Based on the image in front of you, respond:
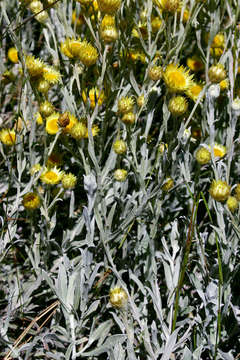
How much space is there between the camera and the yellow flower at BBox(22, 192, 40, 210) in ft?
5.05

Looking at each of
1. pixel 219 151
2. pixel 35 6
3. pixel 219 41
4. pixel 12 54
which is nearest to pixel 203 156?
pixel 219 151

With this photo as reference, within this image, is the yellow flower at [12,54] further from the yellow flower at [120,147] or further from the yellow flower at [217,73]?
the yellow flower at [217,73]

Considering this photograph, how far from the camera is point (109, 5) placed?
127cm

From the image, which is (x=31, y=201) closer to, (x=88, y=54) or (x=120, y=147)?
(x=120, y=147)

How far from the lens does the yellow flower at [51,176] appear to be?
159cm

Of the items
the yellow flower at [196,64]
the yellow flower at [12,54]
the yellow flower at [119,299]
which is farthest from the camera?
the yellow flower at [12,54]

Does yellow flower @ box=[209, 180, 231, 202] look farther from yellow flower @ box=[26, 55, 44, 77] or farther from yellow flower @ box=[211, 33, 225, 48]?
yellow flower @ box=[211, 33, 225, 48]

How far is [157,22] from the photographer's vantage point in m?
1.89

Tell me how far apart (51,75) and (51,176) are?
0.38 meters

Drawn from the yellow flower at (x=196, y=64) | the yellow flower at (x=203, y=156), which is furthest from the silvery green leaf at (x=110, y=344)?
the yellow flower at (x=196, y=64)

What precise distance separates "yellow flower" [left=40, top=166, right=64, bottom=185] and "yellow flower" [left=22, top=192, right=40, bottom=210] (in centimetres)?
7

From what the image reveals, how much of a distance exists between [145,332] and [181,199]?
0.62 metres

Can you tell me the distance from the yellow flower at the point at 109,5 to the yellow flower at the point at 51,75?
38cm

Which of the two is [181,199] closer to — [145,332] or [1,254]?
[145,332]
